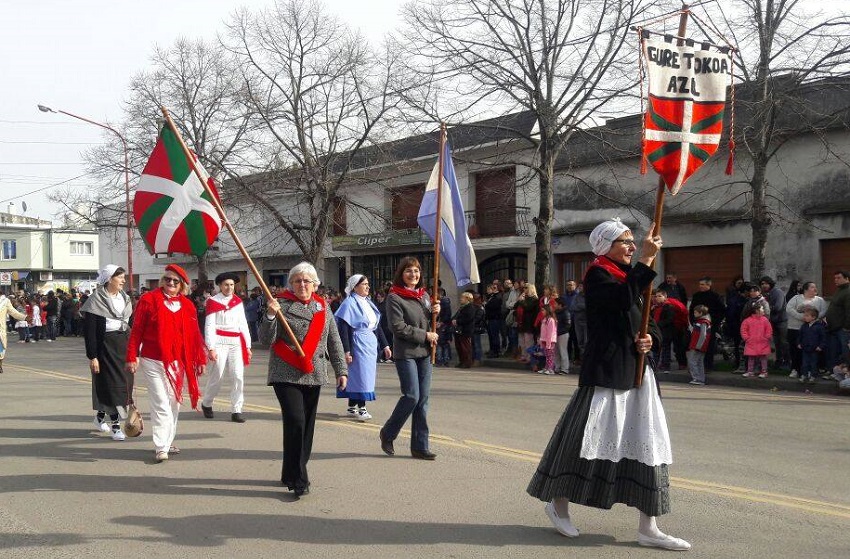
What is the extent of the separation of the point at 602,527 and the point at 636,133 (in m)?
18.4

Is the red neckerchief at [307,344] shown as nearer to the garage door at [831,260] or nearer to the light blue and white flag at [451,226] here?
the light blue and white flag at [451,226]

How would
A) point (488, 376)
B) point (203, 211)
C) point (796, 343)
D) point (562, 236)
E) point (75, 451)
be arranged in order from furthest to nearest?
point (562, 236) < point (488, 376) < point (796, 343) < point (75, 451) < point (203, 211)

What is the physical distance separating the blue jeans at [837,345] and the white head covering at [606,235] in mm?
10092

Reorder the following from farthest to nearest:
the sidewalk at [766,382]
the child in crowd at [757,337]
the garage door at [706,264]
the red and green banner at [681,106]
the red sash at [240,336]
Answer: the garage door at [706,264]
the child in crowd at [757,337]
the sidewalk at [766,382]
the red sash at [240,336]
the red and green banner at [681,106]

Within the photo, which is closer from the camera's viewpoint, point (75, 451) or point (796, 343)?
point (75, 451)

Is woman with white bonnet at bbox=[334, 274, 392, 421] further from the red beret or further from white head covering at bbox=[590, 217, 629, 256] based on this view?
white head covering at bbox=[590, 217, 629, 256]

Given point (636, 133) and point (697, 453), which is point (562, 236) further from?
point (697, 453)

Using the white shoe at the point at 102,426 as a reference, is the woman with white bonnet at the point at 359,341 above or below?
above

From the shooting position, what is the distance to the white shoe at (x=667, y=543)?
16.0 ft

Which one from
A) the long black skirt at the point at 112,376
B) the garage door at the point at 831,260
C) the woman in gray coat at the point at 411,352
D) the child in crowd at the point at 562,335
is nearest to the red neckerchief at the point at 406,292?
the woman in gray coat at the point at 411,352

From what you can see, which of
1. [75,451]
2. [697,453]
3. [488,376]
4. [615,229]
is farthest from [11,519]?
[488,376]

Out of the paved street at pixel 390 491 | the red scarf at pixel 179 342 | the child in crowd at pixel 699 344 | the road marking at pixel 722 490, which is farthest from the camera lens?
the child in crowd at pixel 699 344

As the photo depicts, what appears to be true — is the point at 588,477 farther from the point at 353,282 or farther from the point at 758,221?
the point at 758,221

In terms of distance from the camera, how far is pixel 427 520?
5602mm
